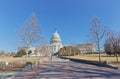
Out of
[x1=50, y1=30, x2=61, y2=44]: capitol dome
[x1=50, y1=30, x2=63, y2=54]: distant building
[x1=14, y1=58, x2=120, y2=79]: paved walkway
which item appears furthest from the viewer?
[x1=50, y1=30, x2=61, y2=44]: capitol dome

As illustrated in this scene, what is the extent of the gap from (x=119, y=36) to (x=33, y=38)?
14682mm

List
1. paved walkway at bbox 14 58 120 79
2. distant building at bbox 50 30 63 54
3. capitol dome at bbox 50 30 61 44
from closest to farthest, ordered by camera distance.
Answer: paved walkway at bbox 14 58 120 79 < distant building at bbox 50 30 63 54 < capitol dome at bbox 50 30 61 44

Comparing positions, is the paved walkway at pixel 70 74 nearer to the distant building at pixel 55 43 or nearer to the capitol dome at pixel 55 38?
the distant building at pixel 55 43

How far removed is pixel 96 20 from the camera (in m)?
32.0

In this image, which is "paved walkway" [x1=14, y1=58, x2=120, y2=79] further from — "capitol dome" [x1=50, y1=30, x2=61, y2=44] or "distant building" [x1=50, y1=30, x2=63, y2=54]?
"capitol dome" [x1=50, y1=30, x2=61, y2=44]

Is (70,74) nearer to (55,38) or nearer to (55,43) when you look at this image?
(55,43)

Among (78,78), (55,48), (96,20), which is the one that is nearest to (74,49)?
(55,48)

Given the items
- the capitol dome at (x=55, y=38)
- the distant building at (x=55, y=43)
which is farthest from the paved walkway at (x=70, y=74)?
the capitol dome at (x=55, y=38)

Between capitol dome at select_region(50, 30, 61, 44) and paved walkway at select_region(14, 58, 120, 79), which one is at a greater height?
capitol dome at select_region(50, 30, 61, 44)

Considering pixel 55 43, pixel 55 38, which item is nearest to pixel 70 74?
pixel 55 43

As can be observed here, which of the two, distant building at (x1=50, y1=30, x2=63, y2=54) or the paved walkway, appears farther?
distant building at (x1=50, y1=30, x2=63, y2=54)

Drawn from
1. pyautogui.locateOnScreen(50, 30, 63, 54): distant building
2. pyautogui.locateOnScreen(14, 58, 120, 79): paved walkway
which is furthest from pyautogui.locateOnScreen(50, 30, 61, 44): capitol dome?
pyautogui.locateOnScreen(14, 58, 120, 79): paved walkway

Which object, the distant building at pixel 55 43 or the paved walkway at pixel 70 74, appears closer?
the paved walkway at pixel 70 74

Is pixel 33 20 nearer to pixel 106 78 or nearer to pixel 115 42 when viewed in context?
pixel 115 42
